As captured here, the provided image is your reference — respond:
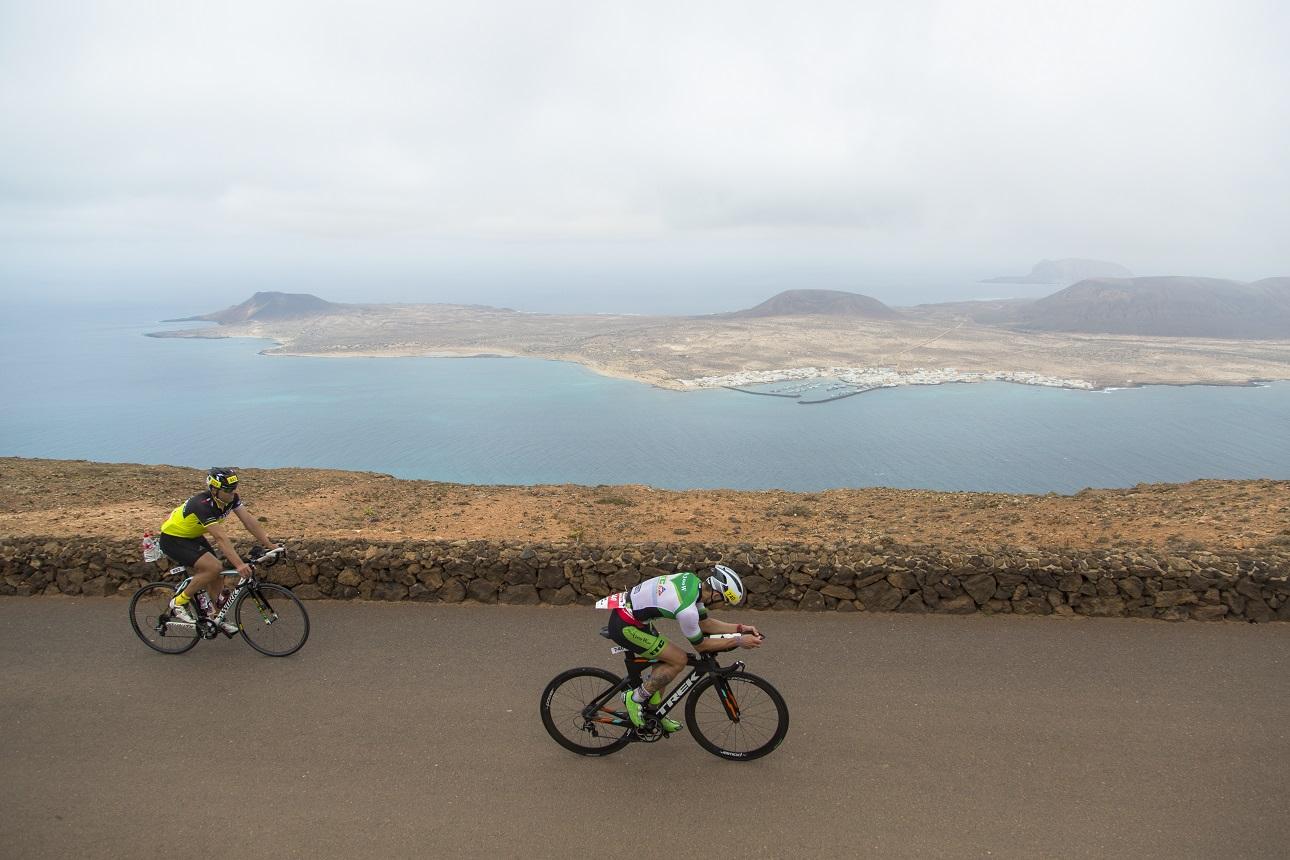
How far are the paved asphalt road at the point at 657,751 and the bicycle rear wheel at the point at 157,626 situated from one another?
20cm

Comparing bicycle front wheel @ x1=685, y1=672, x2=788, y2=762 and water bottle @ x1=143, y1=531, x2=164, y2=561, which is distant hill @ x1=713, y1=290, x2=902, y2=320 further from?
bicycle front wheel @ x1=685, y1=672, x2=788, y2=762

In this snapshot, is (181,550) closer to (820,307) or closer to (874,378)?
(874,378)

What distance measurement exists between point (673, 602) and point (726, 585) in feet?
1.22

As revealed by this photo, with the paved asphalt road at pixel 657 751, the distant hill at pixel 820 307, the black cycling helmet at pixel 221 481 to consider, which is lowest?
the paved asphalt road at pixel 657 751

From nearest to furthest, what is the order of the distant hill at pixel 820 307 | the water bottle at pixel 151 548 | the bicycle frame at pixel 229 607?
the bicycle frame at pixel 229 607
the water bottle at pixel 151 548
the distant hill at pixel 820 307

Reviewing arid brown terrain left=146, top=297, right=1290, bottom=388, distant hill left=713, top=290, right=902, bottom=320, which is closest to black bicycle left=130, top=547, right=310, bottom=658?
arid brown terrain left=146, top=297, right=1290, bottom=388

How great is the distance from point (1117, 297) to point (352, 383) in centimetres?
13035

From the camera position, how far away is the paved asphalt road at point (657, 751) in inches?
183

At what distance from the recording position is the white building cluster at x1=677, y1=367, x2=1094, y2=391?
262 ft

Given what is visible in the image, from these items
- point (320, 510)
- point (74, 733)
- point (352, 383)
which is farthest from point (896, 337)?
point (74, 733)

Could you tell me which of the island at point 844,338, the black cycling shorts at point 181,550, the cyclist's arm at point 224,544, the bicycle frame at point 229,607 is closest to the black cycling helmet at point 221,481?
the cyclist's arm at point 224,544

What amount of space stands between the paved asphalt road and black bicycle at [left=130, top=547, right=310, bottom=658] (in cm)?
17

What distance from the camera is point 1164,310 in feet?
412

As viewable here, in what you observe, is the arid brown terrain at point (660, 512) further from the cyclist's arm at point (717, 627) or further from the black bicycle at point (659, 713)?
the cyclist's arm at point (717, 627)
